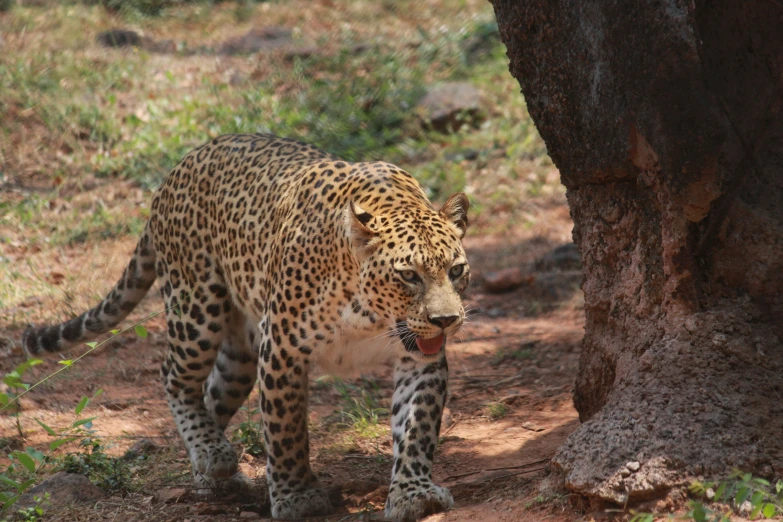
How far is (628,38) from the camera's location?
4.85 m

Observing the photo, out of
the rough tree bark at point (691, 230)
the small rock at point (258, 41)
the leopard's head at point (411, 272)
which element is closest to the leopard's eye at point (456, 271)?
the leopard's head at point (411, 272)

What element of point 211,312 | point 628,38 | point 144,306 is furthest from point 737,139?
point 144,306

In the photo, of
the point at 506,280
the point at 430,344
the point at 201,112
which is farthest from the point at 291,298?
the point at 201,112

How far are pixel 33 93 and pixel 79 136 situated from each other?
990 mm

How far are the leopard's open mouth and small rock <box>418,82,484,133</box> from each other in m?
8.64

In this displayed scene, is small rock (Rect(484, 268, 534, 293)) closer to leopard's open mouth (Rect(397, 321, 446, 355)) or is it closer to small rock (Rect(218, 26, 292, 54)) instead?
leopard's open mouth (Rect(397, 321, 446, 355))

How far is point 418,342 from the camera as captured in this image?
5.37 metres

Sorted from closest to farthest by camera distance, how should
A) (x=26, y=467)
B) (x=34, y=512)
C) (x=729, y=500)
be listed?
(x=729, y=500)
(x=26, y=467)
(x=34, y=512)

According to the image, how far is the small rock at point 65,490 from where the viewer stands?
584cm

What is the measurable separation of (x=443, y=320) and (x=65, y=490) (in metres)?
2.67

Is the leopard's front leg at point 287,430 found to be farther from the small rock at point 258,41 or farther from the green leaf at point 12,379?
the small rock at point 258,41

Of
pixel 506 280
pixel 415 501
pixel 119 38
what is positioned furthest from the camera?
pixel 119 38

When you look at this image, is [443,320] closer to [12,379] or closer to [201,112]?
[12,379]

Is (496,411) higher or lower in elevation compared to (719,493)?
lower
